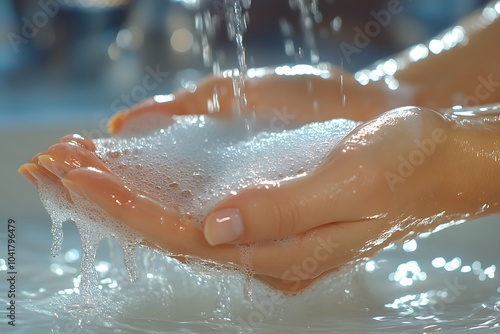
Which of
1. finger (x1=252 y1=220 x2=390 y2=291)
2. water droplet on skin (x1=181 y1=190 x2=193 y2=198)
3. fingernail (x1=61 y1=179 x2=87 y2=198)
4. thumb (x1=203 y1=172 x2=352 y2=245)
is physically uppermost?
water droplet on skin (x1=181 y1=190 x2=193 y2=198)

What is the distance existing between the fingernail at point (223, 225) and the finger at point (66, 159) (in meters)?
0.12

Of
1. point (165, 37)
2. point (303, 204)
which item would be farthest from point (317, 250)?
point (165, 37)

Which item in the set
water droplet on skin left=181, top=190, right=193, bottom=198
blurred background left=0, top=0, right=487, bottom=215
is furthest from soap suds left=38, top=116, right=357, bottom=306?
blurred background left=0, top=0, right=487, bottom=215

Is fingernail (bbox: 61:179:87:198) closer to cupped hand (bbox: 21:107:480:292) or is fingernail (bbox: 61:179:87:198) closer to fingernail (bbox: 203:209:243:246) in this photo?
cupped hand (bbox: 21:107:480:292)

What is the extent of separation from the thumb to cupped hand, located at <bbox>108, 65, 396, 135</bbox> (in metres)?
0.30

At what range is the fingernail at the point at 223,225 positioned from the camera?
504 millimetres

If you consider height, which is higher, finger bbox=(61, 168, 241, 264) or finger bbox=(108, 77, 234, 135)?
finger bbox=(108, 77, 234, 135)

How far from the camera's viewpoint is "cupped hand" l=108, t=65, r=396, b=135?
2.77ft

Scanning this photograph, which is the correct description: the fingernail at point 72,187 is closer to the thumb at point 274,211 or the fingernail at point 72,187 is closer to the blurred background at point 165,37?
the thumb at point 274,211

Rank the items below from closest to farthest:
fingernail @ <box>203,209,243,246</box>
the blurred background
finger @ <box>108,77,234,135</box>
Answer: fingernail @ <box>203,209,243,246</box>, finger @ <box>108,77,234,135</box>, the blurred background

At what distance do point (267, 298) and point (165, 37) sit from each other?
1.78 meters

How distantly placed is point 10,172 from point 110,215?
0.58m

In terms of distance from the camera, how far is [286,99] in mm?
885

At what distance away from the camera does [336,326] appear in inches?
23.5
